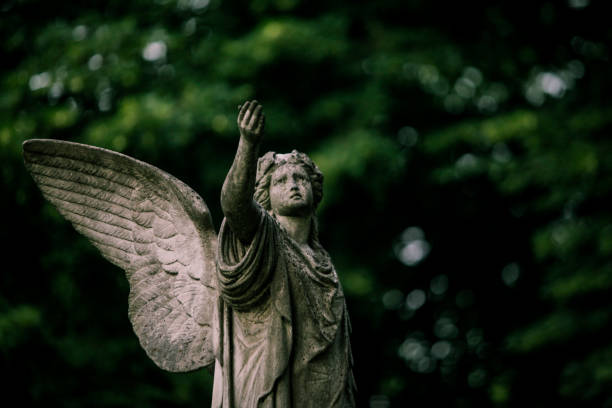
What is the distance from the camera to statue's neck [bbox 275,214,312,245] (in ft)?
17.1

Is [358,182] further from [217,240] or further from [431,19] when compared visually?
[217,240]

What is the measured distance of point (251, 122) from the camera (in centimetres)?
441

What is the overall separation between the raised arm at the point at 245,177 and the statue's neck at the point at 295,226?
55cm

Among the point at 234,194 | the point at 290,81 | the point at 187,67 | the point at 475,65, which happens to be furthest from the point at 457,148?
the point at 234,194

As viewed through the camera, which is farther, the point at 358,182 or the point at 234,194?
the point at 358,182

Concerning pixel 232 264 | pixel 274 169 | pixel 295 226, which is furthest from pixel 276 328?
pixel 274 169

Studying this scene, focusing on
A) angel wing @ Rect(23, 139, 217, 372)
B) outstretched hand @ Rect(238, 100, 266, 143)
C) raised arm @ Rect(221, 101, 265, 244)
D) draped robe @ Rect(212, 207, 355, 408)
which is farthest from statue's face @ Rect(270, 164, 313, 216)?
outstretched hand @ Rect(238, 100, 266, 143)

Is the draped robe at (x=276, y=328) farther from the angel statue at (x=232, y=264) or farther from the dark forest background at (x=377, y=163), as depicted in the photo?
the dark forest background at (x=377, y=163)

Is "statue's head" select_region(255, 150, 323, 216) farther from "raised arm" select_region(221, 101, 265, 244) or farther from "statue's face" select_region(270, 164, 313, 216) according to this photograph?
"raised arm" select_region(221, 101, 265, 244)

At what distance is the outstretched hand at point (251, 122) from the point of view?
14.5 ft

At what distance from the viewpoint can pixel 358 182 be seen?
11.7 metres

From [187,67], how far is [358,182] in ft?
7.84

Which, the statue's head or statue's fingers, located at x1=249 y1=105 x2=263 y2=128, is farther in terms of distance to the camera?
the statue's head

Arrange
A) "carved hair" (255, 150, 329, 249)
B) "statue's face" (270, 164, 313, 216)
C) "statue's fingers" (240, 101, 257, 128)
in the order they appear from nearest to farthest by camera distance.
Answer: "statue's fingers" (240, 101, 257, 128) → "statue's face" (270, 164, 313, 216) → "carved hair" (255, 150, 329, 249)
